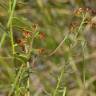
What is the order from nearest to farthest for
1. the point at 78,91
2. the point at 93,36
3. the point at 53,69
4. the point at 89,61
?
the point at 78,91 → the point at 53,69 → the point at 89,61 → the point at 93,36

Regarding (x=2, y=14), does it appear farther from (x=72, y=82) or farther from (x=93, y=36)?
(x=93, y=36)

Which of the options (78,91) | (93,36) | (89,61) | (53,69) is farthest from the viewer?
Result: (93,36)

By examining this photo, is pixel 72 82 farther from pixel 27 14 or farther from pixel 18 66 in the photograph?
pixel 18 66

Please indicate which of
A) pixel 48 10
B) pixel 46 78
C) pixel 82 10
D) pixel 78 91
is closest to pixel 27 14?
pixel 48 10

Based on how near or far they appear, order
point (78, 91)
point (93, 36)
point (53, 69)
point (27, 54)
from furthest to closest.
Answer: point (93, 36) → point (53, 69) → point (78, 91) → point (27, 54)

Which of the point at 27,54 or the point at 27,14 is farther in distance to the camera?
the point at 27,14

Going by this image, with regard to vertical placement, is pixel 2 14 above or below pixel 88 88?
above

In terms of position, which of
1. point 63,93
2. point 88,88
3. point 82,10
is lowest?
point 88,88

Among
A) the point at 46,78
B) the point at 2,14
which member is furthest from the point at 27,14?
the point at 46,78

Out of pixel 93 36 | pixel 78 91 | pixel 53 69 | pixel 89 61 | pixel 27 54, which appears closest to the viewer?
pixel 27 54
